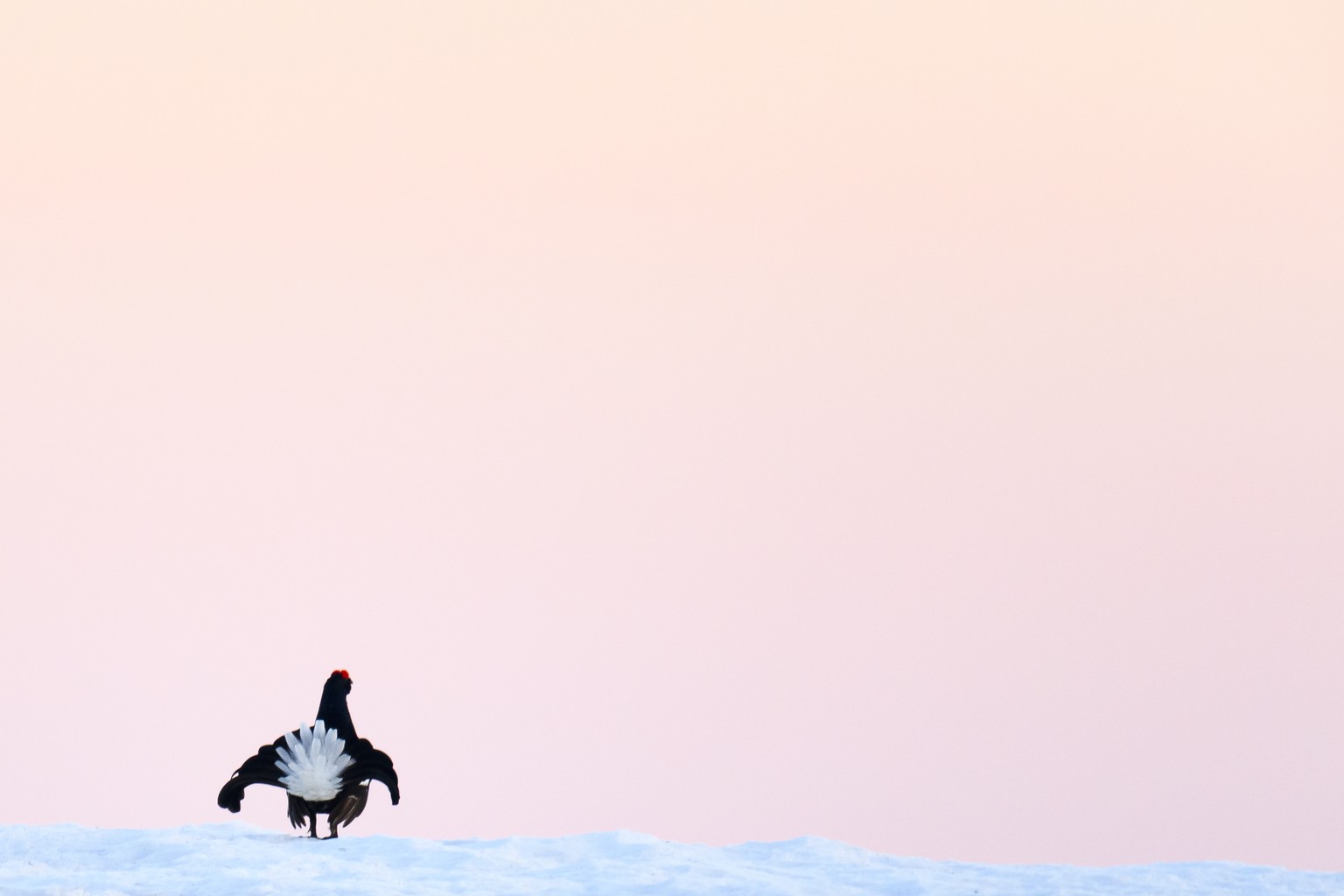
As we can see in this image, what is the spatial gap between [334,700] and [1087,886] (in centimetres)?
763

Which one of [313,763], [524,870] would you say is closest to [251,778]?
[313,763]

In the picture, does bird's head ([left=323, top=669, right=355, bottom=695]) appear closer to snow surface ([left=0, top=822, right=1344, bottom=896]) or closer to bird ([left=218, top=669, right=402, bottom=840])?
bird ([left=218, top=669, right=402, bottom=840])

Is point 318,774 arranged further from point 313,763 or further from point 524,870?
point 524,870

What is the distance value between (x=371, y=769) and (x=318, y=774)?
1.69 ft

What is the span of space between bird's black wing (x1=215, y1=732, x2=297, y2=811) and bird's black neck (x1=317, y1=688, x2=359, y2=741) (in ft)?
1.75

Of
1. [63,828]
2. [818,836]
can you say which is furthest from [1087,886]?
[63,828]

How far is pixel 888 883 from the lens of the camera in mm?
15312

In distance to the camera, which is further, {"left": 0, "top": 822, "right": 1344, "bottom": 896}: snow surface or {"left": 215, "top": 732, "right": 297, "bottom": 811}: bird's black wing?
{"left": 215, "top": 732, "right": 297, "bottom": 811}: bird's black wing

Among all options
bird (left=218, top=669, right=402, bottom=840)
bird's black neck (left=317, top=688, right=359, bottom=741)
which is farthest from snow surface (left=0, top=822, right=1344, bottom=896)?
bird's black neck (left=317, top=688, right=359, bottom=741)

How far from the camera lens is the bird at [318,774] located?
55.1 feet

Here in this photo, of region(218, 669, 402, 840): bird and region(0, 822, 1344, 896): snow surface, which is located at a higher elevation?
region(218, 669, 402, 840): bird

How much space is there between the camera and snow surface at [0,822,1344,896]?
1452 centimetres

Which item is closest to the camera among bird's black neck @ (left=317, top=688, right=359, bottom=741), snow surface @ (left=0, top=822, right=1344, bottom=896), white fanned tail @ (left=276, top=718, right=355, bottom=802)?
snow surface @ (left=0, top=822, right=1344, bottom=896)

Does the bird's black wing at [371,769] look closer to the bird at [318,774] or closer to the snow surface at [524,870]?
the bird at [318,774]
